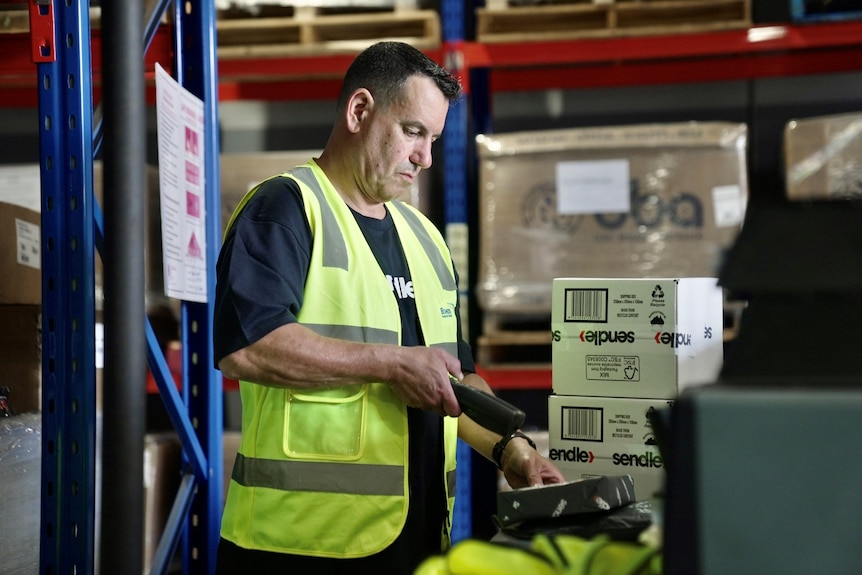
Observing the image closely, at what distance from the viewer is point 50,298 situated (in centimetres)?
172

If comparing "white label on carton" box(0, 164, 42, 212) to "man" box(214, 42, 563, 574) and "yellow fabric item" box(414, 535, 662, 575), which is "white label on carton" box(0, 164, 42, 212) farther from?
"yellow fabric item" box(414, 535, 662, 575)

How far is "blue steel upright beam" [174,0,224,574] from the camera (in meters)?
2.45

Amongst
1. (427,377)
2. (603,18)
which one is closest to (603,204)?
(603,18)

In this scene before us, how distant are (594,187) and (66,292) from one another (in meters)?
2.30

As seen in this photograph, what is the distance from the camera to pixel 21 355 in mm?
2104

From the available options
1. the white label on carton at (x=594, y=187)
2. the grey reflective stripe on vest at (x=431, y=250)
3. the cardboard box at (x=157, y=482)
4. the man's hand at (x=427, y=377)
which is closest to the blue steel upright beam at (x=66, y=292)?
the man's hand at (x=427, y=377)

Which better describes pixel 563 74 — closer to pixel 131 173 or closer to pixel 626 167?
pixel 626 167

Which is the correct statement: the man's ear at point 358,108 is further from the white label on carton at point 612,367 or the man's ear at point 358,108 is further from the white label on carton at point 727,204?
the white label on carton at point 727,204

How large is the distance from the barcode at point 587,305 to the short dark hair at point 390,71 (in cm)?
66

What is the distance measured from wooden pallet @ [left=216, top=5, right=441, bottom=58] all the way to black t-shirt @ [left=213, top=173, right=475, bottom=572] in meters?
1.86

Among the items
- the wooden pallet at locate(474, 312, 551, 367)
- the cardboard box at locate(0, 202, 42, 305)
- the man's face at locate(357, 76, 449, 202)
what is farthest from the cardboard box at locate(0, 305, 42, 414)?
the wooden pallet at locate(474, 312, 551, 367)

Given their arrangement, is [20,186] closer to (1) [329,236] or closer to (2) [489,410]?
(1) [329,236]

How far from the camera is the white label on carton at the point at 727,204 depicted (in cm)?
339

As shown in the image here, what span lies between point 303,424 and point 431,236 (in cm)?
72
